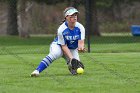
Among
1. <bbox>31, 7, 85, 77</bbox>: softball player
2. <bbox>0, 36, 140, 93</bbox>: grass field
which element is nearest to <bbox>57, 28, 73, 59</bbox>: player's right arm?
<bbox>31, 7, 85, 77</bbox>: softball player

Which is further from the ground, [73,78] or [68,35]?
[68,35]

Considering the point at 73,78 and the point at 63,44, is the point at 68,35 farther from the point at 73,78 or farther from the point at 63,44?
the point at 73,78

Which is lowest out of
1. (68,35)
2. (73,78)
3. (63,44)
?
(73,78)

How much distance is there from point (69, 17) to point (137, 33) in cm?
2463

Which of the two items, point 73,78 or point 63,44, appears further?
point 63,44

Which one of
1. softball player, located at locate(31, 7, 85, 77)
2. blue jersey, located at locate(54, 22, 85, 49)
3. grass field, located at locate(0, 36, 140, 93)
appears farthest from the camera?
blue jersey, located at locate(54, 22, 85, 49)

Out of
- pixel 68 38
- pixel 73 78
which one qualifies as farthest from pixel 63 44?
pixel 73 78

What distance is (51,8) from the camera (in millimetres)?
61469

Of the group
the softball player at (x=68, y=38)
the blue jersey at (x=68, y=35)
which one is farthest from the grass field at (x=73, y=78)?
the blue jersey at (x=68, y=35)

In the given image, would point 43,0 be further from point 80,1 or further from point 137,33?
point 80,1

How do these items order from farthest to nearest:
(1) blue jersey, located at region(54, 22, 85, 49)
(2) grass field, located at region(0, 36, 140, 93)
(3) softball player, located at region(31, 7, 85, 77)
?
(1) blue jersey, located at region(54, 22, 85, 49), (3) softball player, located at region(31, 7, 85, 77), (2) grass field, located at region(0, 36, 140, 93)

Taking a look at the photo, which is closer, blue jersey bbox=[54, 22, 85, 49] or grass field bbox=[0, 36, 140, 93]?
grass field bbox=[0, 36, 140, 93]

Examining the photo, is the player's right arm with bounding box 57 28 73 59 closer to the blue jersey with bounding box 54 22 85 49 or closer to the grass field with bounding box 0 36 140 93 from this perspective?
the blue jersey with bounding box 54 22 85 49

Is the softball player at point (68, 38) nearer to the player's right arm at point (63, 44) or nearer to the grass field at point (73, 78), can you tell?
the player's right arm at point (63, 44)
